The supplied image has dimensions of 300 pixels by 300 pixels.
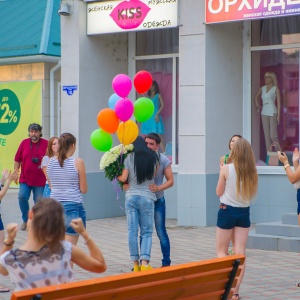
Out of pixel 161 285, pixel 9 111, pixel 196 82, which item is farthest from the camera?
pixel 9 111

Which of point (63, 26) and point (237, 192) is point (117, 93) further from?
point (63, 26)

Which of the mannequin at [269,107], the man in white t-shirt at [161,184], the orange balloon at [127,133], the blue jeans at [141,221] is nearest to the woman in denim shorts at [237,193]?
the blue jeans at [141,221]

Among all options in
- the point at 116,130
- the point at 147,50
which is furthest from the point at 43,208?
the point at 147,50

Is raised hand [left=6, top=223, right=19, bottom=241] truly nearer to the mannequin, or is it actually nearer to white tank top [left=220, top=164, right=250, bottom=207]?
white tank top [left=220, top=164, right=250, bottom=207]

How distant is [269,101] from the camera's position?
51.7 feet

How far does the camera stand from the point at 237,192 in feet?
27.7

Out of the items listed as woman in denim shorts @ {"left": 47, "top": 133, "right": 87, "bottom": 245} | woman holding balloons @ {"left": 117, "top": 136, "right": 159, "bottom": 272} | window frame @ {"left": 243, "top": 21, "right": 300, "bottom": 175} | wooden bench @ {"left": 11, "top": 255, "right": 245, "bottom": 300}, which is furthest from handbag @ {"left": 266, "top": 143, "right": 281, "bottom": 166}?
wooden bench @ {"left": 11, "top": 255, "right": 245, "bottom": 300}

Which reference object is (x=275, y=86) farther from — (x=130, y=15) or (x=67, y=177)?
(x=67, y=177)

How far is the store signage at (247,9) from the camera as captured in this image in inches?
544

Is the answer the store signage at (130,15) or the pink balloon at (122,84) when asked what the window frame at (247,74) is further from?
the pink balloon at (122,84)

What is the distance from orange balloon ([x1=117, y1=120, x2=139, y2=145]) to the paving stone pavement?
62.3 inches

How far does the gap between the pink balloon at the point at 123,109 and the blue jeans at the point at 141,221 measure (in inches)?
42.3

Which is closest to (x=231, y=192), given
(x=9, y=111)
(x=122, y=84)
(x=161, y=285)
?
(x=122, y=84)

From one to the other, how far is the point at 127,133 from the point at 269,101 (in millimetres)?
5919
